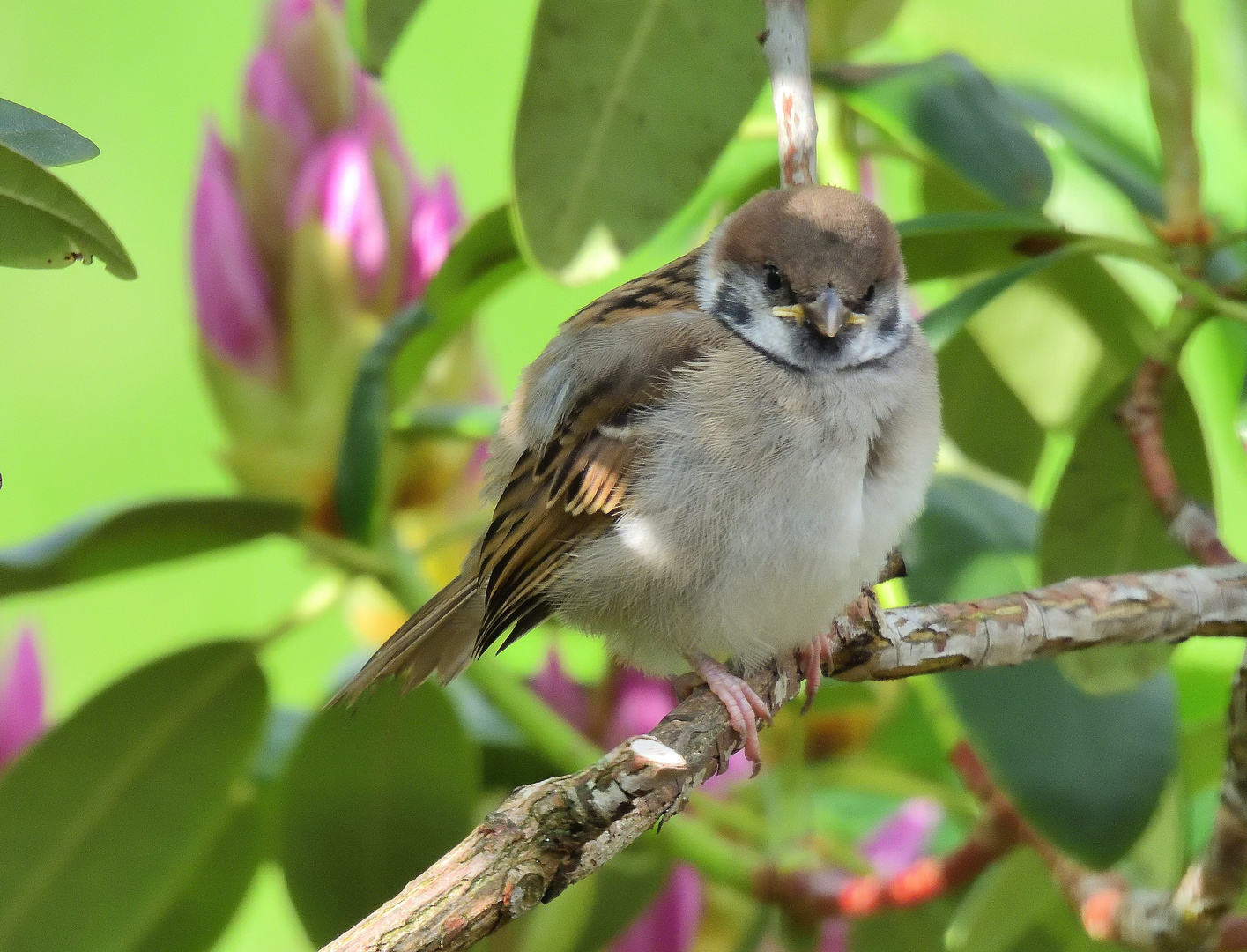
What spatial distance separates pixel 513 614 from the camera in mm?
1597

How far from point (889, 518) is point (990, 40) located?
140 centimetres

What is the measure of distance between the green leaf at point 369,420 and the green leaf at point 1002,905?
77 cm

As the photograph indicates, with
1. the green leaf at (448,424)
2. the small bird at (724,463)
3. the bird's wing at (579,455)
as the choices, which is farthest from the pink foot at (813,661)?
the green leaf at (448,424)

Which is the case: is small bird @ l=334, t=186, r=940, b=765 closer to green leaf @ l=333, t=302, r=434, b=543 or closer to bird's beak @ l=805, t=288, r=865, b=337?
bird's beak @ l=805, t=288, r=865, b=337

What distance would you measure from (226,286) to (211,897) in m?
0.70

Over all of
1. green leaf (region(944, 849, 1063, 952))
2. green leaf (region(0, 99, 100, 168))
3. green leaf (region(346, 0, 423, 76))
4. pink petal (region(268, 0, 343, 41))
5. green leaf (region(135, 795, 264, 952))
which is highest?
pink petal (region(268, 0, 343, 41))

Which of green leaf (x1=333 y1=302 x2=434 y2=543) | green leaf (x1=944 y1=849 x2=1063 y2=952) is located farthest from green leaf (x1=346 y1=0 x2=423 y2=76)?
green leaf (x1=944 y1=849 x2=1063 y2=952)

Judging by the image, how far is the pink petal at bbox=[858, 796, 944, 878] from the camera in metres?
1.84

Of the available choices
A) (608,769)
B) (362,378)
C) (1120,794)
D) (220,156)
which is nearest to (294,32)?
(220,156)

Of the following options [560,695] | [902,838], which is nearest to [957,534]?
[902,838]

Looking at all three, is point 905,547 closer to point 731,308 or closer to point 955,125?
point 731,308

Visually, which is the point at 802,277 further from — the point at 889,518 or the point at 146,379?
the point at 146,379

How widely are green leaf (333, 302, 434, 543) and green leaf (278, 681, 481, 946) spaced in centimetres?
23

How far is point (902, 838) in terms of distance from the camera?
187cm
